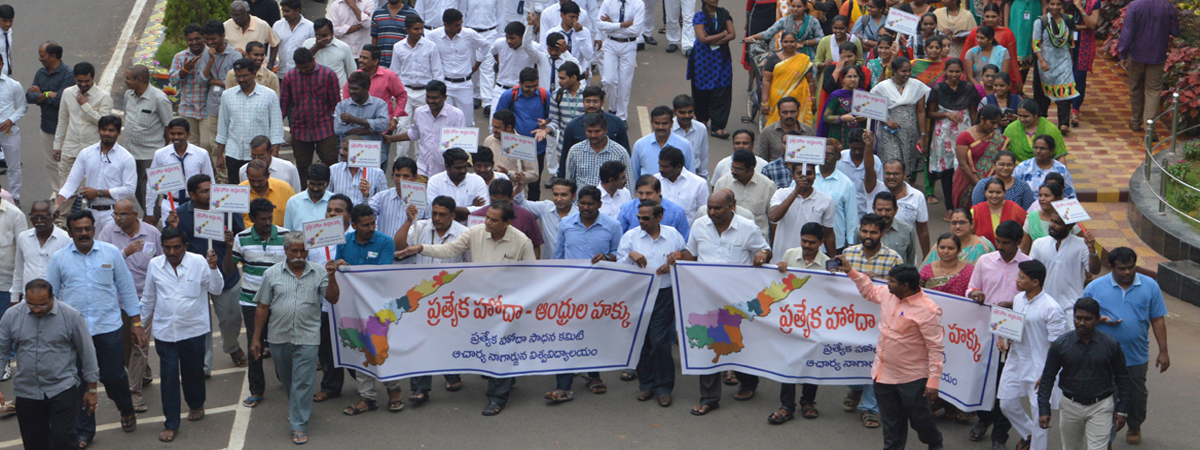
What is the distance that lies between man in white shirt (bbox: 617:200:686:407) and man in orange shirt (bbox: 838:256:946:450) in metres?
1.83

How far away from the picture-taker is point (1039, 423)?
28.3 ft

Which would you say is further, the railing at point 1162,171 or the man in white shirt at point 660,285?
the railing at point 1162,171


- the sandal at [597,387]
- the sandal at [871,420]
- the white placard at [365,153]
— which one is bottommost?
the sandal at [871,420]

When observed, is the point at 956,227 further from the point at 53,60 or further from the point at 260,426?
the point at 53,60

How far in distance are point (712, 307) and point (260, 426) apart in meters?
3.60

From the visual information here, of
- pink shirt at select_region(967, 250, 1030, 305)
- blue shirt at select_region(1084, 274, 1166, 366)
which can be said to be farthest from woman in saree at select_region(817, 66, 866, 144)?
blue shirt at select_region(1084, 274, 1166, 366)

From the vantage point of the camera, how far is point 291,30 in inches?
621

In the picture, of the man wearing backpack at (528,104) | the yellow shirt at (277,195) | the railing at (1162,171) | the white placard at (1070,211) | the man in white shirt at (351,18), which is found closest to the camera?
the white placard at (1070,211)

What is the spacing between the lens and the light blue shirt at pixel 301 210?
10797 millimetres

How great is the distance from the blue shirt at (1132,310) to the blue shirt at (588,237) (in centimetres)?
360

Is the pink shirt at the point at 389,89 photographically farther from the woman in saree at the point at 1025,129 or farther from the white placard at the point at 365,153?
the woman in saree at the point at 1025,129

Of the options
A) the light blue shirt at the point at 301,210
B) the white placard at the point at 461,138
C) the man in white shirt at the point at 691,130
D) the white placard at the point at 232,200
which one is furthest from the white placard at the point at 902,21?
the white placard at the point at 232,200

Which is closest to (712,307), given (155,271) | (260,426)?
(260,426)

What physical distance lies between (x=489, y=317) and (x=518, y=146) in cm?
205
